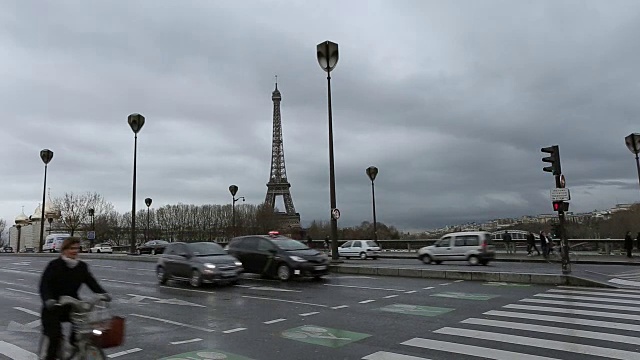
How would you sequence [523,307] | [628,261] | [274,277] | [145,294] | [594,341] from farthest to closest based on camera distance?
[628,261] → [274,277] → [145,294] → [523,307] → [594,341]

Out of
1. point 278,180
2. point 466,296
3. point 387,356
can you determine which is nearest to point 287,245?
point 466,296

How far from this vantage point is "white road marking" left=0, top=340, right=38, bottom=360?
757 cm

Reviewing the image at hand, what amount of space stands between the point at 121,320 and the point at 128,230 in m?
103

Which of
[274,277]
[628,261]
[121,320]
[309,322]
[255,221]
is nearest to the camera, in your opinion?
[121,320]

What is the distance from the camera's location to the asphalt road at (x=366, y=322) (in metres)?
7.48

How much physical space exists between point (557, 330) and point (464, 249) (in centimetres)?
1770

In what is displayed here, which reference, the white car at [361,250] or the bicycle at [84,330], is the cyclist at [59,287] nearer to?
the bicycle at [84,330]

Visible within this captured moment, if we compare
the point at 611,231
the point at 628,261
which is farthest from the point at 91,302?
the point at 611,231

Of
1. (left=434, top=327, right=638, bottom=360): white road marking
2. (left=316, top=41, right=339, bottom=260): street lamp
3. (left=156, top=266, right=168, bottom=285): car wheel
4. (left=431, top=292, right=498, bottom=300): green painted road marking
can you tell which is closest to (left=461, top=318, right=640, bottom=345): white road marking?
(left=434, top=327, right=638, bottom=360): white road marking

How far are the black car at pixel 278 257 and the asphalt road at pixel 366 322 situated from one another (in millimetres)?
1731

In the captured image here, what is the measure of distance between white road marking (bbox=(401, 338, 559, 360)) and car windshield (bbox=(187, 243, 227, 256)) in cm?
1110

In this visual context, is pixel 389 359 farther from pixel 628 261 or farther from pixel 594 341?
pixel 628 261

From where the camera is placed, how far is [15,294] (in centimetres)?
1602

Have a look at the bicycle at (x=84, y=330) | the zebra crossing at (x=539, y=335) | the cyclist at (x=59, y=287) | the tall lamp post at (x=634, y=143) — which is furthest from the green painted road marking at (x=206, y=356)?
the tall lamp post at (x=634, y=143)
